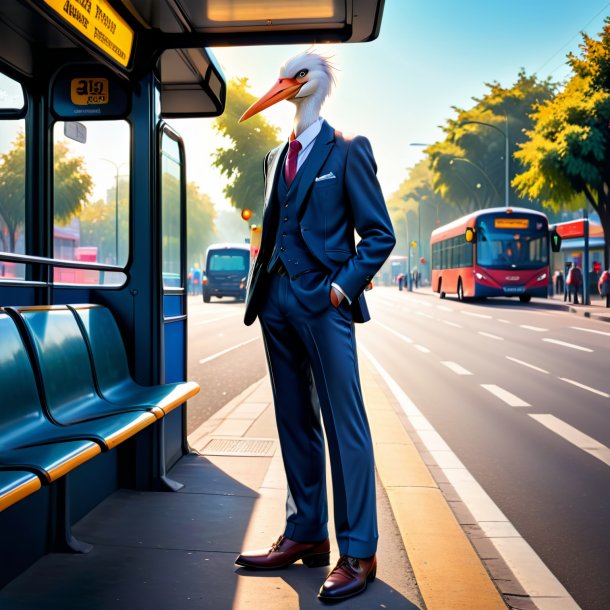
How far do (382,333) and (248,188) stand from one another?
3329 centimetres

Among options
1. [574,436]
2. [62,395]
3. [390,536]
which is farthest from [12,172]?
[574,436]

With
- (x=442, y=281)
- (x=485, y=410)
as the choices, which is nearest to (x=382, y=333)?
(x=485, y=410)

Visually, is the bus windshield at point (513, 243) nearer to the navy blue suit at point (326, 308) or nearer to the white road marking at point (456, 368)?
the white road marking at point (456, 368)

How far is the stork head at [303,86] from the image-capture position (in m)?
3.41

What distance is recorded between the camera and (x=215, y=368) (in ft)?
40.5

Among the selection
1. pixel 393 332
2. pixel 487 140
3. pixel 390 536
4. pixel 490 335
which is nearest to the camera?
Answer: pixel 390 536

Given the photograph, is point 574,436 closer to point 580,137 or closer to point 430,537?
point 430,537

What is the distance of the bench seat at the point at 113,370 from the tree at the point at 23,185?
0.60 meters

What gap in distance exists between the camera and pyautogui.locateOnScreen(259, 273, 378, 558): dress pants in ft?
10.6

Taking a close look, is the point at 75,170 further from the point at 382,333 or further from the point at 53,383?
the point at 382,333

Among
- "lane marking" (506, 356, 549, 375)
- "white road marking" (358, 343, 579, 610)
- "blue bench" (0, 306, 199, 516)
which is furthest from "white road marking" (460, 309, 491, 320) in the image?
"blue bench" (0, 306, 199, 516)

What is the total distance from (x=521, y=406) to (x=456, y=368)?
354cm

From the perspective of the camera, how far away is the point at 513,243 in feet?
98.1

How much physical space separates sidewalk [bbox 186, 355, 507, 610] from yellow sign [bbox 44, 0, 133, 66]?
256 centimetres
